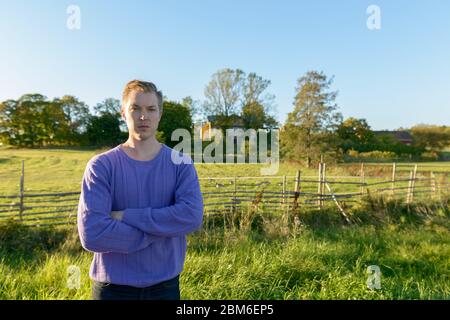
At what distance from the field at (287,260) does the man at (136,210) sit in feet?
3.90

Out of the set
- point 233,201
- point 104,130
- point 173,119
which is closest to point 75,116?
point 104,130

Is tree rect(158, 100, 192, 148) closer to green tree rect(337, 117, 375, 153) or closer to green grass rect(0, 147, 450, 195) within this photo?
green grass rect(0, 147, 450, 195)

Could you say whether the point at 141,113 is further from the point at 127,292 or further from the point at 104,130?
the point at 104,130

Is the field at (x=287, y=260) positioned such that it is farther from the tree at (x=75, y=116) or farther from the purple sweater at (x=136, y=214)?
→ the tree at (x=75, y=116)

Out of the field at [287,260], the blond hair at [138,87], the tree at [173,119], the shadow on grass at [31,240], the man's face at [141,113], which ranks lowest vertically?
the shadow on grass at [31,240]

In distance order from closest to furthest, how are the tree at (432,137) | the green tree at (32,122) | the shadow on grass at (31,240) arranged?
1. the shadow on grass at (31,240)
2. the green tree at (32,122)
3. the tree at (432,137)

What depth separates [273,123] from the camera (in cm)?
3284

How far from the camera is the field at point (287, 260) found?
9.59 ft

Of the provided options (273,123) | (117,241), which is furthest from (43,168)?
(273,123)

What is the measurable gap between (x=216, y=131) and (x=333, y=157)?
12.2 metres

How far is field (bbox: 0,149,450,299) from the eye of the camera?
2.92m

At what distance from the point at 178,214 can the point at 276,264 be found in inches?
88.6

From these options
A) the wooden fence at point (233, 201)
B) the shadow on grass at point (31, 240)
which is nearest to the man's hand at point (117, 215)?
the shadow on grass at point (31, 240)
